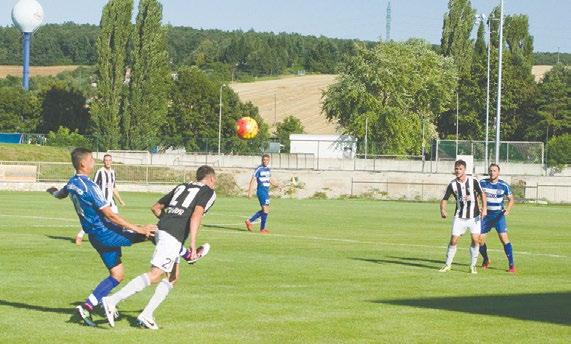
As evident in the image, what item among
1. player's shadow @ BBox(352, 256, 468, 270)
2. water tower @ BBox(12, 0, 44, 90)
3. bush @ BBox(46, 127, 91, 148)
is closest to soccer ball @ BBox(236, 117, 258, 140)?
player's shadow @ BBox(352, 256, 468, 270)

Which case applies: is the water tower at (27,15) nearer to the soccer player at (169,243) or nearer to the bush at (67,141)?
the bush at (67,141)

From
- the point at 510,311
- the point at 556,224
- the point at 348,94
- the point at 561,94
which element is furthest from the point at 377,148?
the point at 510,311

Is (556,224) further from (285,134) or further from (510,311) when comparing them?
(285,134)

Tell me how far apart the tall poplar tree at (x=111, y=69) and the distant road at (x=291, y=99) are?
4909 cm

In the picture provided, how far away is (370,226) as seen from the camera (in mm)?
38469

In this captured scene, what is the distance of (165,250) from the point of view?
13477 millimetres

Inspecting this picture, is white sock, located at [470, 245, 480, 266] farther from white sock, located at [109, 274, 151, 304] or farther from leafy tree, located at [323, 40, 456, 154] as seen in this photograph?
leafy tree, located at [323, 40, 456, 154]

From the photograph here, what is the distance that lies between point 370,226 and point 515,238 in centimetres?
587

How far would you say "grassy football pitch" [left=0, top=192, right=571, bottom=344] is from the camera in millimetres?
13797

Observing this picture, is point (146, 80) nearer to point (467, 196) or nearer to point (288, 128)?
point (288, 128)

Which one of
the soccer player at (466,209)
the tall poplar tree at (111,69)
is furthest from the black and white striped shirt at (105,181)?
the tall poplar tree at (111,69)

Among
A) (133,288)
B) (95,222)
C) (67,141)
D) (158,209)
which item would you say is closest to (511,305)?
(158,209)

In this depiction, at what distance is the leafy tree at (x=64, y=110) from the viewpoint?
125875mm

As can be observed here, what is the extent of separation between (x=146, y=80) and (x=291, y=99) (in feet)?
230
